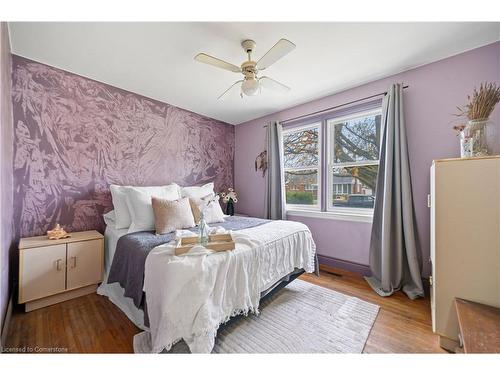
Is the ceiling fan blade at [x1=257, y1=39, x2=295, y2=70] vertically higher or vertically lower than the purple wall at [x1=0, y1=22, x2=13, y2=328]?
higher

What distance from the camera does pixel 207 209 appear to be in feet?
8.01

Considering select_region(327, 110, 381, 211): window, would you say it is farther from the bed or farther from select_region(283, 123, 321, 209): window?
the bed

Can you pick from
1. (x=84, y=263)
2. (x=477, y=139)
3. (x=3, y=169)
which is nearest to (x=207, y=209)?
(x=84, y=263)

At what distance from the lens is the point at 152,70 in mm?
2057

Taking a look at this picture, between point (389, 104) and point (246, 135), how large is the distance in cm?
222

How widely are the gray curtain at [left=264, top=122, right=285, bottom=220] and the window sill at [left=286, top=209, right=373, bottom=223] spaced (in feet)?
0.64

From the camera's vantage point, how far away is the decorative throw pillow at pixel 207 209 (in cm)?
229

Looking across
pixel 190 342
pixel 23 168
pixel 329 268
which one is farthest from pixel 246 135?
pixel 190 342

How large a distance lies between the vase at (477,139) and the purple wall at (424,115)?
0.60m

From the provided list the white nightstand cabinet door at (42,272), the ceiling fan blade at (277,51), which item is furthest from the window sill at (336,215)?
the white nightstand cabinet door at (42,272)

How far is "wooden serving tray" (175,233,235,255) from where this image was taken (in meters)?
1.30

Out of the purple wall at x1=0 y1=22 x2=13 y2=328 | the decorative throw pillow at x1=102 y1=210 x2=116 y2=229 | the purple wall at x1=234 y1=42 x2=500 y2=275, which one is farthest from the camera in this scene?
the decorative throw pillow at x1=102 y1=210 x2=116 y2=229

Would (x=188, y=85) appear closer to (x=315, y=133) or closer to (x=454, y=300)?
(x=315, y=133)

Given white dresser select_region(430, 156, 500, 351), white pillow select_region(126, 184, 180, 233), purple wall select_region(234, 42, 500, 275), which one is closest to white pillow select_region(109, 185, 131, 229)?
white pillow select_region(126, 184, 180, 233)
